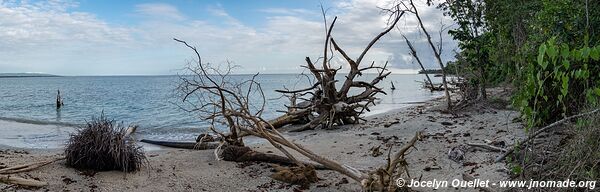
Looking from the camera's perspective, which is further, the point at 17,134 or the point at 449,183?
the point at 17,134

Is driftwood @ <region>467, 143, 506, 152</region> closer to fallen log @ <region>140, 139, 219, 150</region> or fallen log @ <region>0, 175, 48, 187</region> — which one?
fallen log @ <region>140, 139, 219, 150</region>

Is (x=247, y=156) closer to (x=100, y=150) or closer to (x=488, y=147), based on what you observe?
(x=100, y=150)

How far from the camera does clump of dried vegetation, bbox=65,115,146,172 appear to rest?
22.4 feet

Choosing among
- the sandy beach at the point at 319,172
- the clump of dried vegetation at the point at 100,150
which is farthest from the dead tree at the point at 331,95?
the clump of dried vegetation at the point at 100,150

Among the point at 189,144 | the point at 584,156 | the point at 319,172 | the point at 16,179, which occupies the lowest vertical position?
the point at 189,144

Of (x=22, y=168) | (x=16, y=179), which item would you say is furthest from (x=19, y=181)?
(x=22, y=168)

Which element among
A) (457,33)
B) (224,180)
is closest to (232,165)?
(224,180)

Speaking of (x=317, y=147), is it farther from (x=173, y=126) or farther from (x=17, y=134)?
(x=17, y=134)

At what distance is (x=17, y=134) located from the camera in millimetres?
15336

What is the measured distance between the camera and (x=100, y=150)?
22.4 feet

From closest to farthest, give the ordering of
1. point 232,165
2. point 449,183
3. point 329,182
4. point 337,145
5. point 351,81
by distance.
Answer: point 449,183 < point 329,182 < point 232,165 < point 337,145 < point 351,81

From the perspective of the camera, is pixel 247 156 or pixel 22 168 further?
pixel 247 156

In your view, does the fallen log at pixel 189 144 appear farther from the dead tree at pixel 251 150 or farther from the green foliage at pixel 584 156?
the green foliage at pixel 584 156

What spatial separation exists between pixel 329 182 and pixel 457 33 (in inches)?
388
